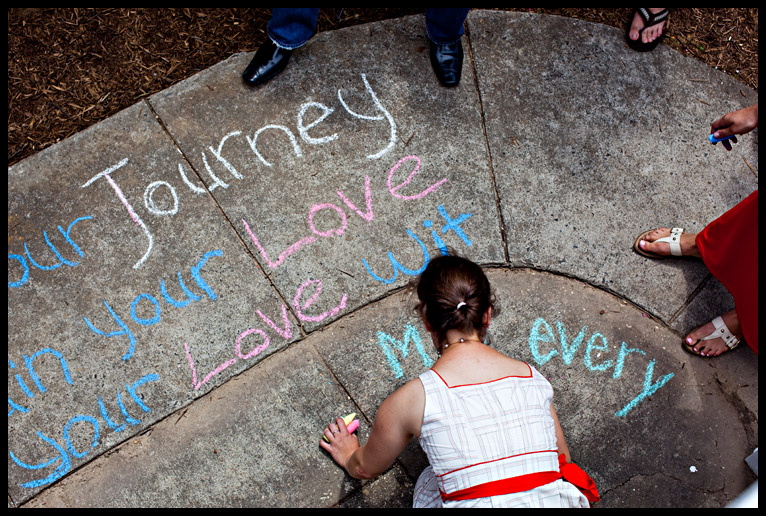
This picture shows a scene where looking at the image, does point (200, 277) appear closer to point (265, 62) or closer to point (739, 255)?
point (265, 62)

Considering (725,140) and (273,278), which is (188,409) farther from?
(725,140)

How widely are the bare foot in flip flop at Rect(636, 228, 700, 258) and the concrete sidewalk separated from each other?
0.08 m

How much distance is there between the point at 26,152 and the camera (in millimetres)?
2787

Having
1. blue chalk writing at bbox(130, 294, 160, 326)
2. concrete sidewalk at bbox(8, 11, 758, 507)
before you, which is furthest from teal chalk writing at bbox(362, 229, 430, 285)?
blue chalk writing at bbox(130, 294, 160, 326)

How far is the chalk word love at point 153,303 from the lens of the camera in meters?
2.59

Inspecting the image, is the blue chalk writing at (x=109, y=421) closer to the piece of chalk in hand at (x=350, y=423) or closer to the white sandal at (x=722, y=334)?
the piece of chalk in hand at (x=350, y=423)

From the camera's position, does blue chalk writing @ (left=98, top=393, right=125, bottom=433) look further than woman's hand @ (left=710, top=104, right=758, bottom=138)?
Yes

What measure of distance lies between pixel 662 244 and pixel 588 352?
0.71m

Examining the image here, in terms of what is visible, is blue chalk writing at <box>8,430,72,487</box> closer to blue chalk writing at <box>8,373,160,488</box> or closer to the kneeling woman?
blue chalk writing at <box>8,373,160,488</box>

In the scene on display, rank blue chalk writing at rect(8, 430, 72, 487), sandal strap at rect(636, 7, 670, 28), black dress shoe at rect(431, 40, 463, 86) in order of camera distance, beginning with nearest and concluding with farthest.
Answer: blue chalk writing at rect(8, 430, 72, 487)
black dress shoe at rect(431, 40, 463, 86)
sandal strap at rect(636, 7, 670, 28)

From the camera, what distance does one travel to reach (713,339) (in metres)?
2.72

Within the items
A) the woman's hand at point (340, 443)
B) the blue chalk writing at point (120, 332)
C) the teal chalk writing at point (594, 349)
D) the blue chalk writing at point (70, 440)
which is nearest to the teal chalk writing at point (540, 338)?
the teal chalk writing at point (594, 349)

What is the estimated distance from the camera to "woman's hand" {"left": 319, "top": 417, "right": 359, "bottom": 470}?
2.46 m

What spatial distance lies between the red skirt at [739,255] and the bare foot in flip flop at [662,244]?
6cm
